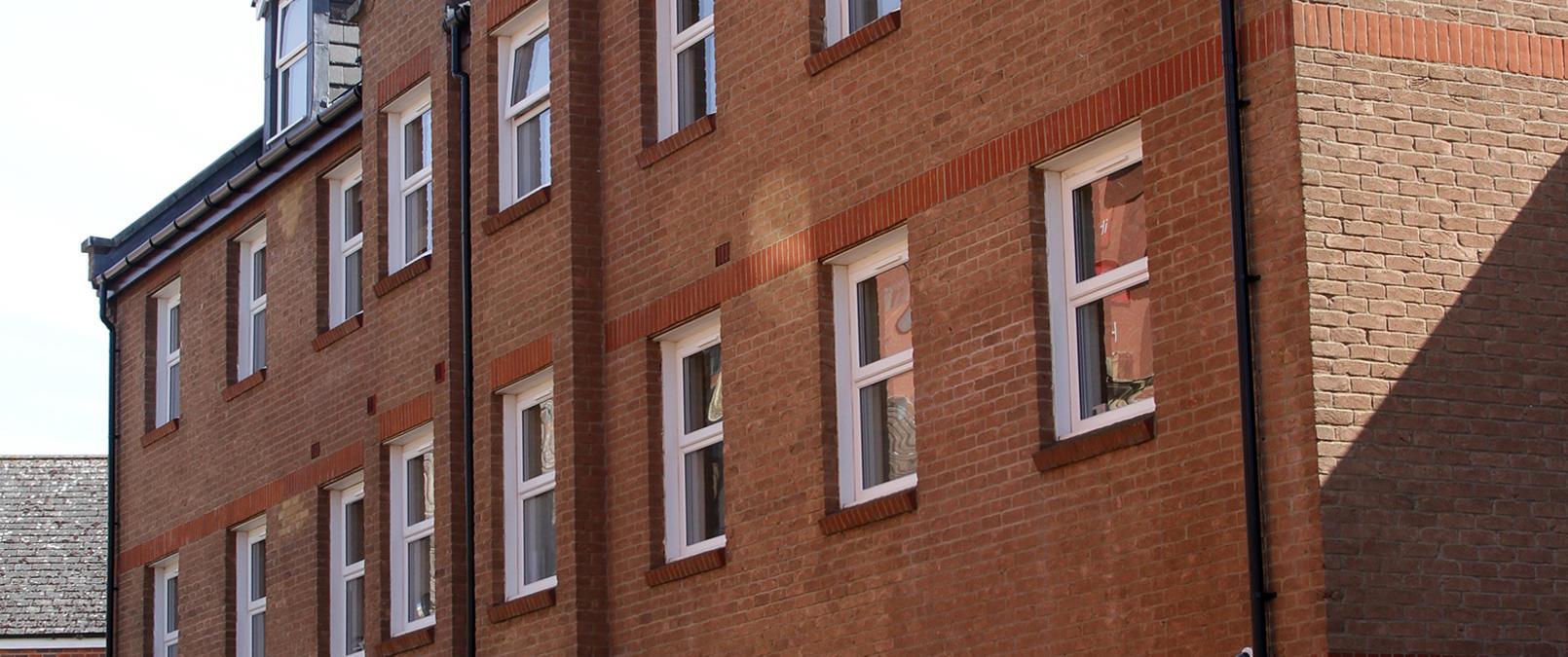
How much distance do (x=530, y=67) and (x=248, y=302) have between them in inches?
280

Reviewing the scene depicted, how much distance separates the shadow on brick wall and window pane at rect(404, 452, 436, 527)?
11902mm

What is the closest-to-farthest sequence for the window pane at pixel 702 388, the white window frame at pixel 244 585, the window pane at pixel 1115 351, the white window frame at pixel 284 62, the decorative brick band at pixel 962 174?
the decorative brick band at pixel 962 174 → the window pane at pixel 1115 351 → the window pane at pixel 702 388 → the white window frame at pixel 244 585 → the white window frame at pixel 284 62

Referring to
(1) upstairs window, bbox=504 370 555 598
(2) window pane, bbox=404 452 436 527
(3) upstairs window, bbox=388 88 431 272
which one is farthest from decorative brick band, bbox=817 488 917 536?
(3) upstairs window, bbox=388 88 431 272

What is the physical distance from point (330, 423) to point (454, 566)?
11.9 feet

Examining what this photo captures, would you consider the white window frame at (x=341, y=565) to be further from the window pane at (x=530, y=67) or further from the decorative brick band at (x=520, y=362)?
the window pane at (x=530, y=67)

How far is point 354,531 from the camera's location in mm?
24266

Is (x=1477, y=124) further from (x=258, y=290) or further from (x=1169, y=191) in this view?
(x=258, y=290)

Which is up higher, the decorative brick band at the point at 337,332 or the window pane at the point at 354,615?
the decorative brick band at the point at 337,332

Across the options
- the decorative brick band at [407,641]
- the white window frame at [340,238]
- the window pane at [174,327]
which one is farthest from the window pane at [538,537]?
the window pane at [174,327]

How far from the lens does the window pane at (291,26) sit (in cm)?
2819

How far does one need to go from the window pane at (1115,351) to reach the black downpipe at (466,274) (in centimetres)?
789

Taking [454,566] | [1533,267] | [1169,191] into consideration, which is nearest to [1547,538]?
[1533,267]

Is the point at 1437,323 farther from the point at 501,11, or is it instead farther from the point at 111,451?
the point at 111,451

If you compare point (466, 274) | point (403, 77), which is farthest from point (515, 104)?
point (403, 77)
